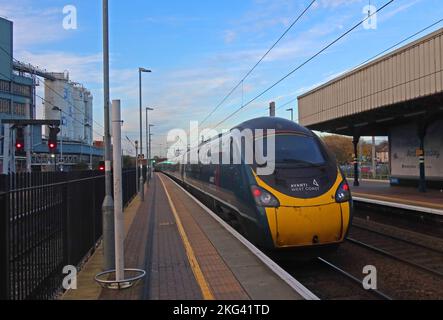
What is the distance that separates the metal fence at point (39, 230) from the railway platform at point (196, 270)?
18.8 inches

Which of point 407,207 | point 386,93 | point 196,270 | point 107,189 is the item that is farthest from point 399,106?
point 196,270

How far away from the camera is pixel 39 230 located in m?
5.96

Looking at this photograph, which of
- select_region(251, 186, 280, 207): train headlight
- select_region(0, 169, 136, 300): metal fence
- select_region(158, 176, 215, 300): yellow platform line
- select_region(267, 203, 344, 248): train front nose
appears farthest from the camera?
select_region(251, 186, 280, 207): train headlight

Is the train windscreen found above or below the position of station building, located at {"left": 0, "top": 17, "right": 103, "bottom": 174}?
below

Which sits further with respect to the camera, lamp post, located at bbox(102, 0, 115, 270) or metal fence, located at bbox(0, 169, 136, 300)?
lamp post, located at bbox(102, 0, 115, 270)

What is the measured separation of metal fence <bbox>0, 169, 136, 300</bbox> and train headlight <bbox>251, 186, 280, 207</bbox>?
316 centimetres

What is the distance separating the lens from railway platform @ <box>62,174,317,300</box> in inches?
247

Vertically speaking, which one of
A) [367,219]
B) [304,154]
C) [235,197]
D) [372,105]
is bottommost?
[367,219]

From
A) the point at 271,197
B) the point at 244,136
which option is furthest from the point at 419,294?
the point at 244,136

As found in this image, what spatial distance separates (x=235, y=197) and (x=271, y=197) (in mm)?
1999

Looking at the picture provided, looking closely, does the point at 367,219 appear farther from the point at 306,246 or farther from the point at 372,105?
the point at 306,246

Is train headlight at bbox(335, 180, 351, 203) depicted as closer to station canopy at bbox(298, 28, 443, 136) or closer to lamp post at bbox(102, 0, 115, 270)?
lamp post at bbox(102, 0, 115, 270)

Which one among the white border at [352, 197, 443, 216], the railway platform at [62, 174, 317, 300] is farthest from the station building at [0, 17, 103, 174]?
the railway platform at [62, 174, 317, 300]

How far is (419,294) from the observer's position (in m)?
7.70
